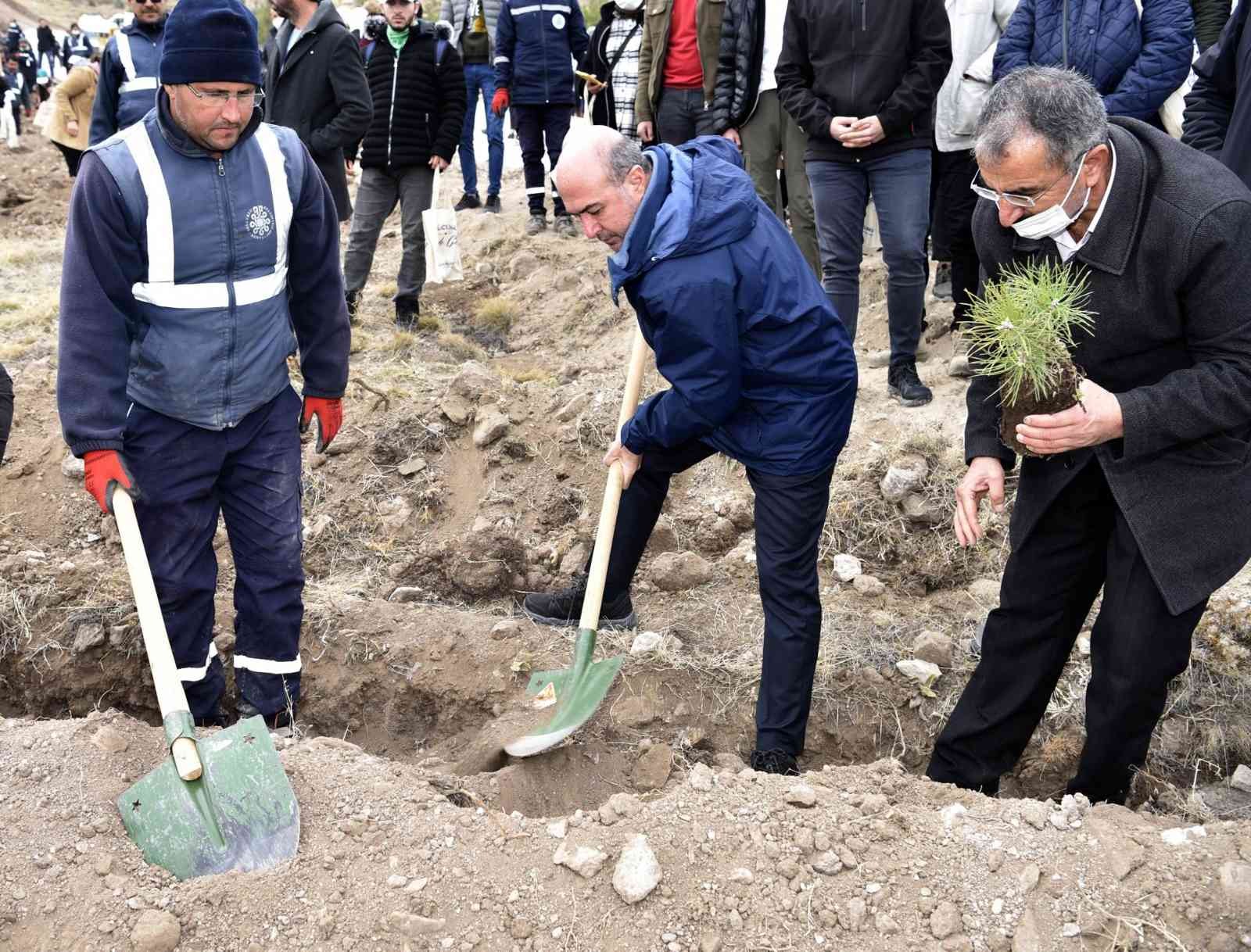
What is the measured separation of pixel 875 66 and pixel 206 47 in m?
2.87

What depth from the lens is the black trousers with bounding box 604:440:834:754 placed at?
325cm

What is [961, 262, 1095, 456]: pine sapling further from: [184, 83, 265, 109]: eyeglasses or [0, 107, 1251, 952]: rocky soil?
[184, 83, 265, 109]: eyeglasses

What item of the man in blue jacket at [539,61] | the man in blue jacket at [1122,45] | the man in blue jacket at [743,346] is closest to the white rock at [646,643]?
the man in blue jacket at [743,346]

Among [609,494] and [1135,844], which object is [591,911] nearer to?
[1135,844]

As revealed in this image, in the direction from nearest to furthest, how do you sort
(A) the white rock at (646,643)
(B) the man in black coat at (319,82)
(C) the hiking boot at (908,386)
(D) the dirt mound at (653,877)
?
(D) the dirt mound at (653,877)
(A) the white rock at (646,643)
(C) the hiking boot at (908,386)
(B) the man in black coat at (319,82)

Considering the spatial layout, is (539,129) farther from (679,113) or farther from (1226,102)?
(1226,102)

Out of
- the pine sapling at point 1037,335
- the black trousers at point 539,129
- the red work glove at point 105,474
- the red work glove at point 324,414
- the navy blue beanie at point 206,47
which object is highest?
the navy blue beanie at point 206,47

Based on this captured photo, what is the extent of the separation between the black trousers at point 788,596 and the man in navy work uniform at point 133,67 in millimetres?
3525

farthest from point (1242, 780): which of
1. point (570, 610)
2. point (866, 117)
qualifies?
point (866, 117)

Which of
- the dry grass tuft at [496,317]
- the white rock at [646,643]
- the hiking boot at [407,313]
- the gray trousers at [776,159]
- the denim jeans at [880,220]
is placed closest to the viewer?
the white rock at [646,643]

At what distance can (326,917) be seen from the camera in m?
2.32

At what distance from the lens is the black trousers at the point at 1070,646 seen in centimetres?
271

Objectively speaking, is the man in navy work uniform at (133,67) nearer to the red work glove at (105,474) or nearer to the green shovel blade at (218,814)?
the red work glove at (105,474)

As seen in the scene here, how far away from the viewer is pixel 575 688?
11.6ft
